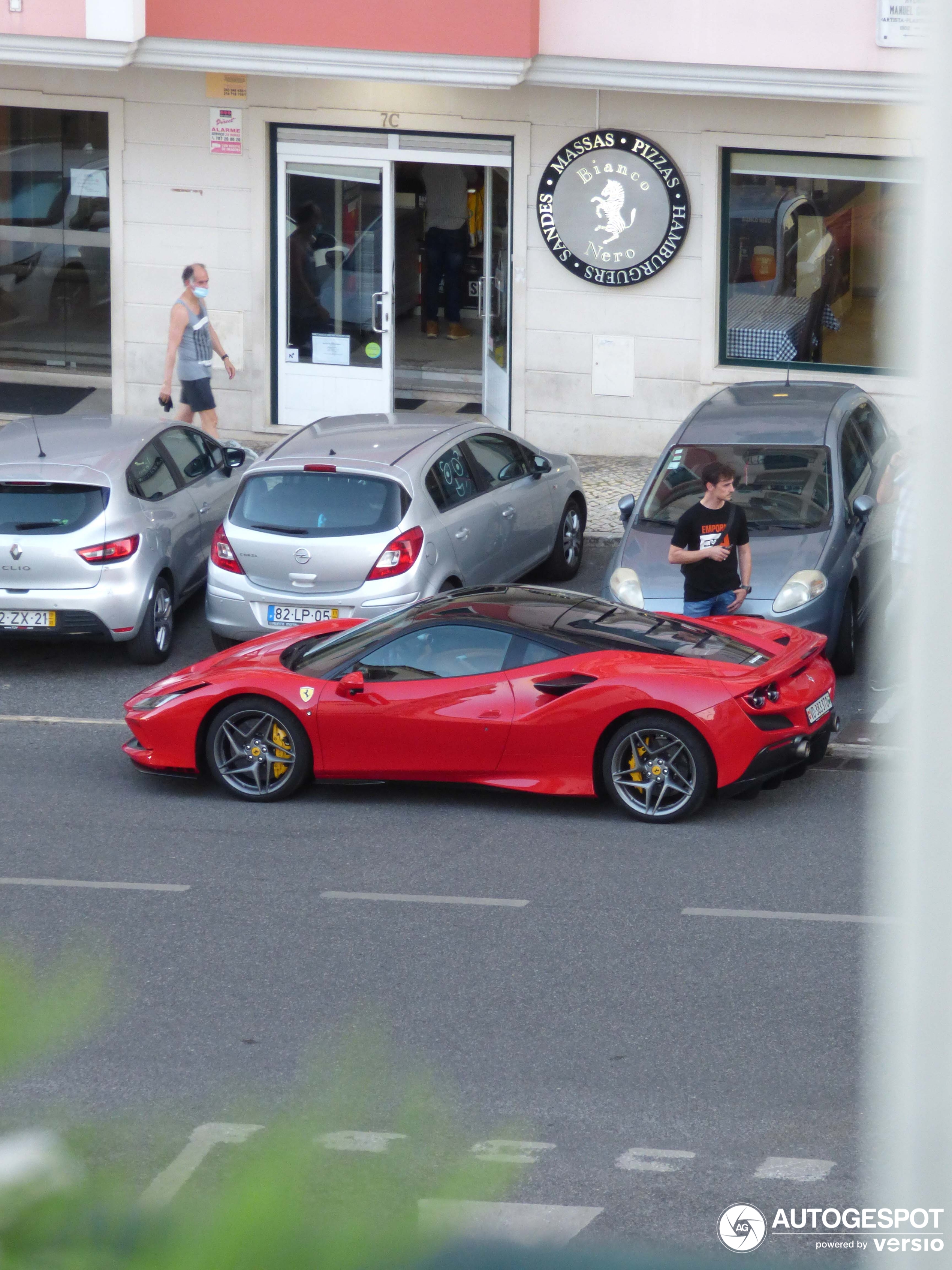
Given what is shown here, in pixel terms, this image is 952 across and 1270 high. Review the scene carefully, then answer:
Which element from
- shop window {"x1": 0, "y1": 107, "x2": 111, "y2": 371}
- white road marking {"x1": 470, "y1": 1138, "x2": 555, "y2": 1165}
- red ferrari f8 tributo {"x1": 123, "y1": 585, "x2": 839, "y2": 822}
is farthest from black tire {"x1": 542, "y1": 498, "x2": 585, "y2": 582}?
white road marking {"x1": 470, "y1": 1138, "x2": 555, "y2": 1165}

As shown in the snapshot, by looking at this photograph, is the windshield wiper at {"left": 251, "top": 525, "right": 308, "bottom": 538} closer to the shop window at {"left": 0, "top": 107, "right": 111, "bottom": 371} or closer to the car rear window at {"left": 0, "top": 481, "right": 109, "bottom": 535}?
the car rear window at {"left": 0, "top": 481, "right": 109, "bottom": 535}

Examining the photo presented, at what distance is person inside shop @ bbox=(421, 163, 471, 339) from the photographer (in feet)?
66.4

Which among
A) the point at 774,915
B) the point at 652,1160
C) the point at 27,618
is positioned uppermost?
the point at 27,618

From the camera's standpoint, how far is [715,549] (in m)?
10.7

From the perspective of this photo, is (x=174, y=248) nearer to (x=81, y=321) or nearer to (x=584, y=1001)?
(x=81, y=321)

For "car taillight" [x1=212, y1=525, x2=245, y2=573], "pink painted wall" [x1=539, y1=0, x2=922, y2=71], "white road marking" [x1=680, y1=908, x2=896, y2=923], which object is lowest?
"white road marking" [x1=680, y1=908, x2=896, y2=923]

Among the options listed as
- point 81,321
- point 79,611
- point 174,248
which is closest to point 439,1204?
point 79,611

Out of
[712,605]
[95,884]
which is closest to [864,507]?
[712,605]

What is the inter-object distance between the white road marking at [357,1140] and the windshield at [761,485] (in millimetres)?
10501

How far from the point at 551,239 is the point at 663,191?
1.26 meters

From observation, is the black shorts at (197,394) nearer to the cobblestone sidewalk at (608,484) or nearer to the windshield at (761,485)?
the cobblestone sidewalk at (608,484)

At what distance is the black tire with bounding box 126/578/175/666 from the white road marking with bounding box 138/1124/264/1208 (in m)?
10.4

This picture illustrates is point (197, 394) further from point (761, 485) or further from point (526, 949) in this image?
point (526, 949)

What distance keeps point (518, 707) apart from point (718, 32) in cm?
972
